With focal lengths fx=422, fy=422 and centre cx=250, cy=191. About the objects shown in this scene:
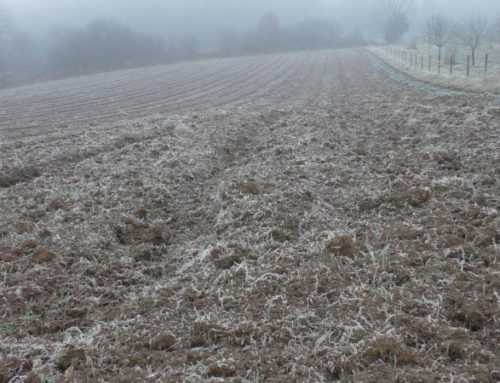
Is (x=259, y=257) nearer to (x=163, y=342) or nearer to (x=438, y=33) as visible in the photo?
(x=163, y=342)

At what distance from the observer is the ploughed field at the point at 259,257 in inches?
136

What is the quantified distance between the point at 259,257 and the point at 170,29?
76.3m

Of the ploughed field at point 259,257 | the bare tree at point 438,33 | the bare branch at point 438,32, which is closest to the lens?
the ploughed field at point 259,257

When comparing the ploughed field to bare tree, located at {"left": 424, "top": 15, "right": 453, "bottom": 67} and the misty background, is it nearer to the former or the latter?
bare tree, located at {"left": 424, "top": 15, "right": 453, "bottom": 67}

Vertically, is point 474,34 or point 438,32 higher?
point 438,32

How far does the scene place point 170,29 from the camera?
7406 centimetres

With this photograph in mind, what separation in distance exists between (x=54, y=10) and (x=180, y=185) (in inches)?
2935

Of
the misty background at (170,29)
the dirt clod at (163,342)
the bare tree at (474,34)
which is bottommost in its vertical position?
the dirt clod at (163,342)

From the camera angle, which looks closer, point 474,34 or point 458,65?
point 458,65

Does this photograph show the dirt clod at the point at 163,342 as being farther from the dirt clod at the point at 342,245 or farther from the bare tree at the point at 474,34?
the bare tree at the point at 474,34

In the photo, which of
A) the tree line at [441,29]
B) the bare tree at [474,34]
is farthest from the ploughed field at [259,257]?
the bare tree at [474,34]

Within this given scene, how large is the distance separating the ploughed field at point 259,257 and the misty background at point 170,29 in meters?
36.1

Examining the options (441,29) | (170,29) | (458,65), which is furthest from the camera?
(170,29)

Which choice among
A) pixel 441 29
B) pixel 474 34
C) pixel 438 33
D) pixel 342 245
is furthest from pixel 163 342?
pixel 441 29
